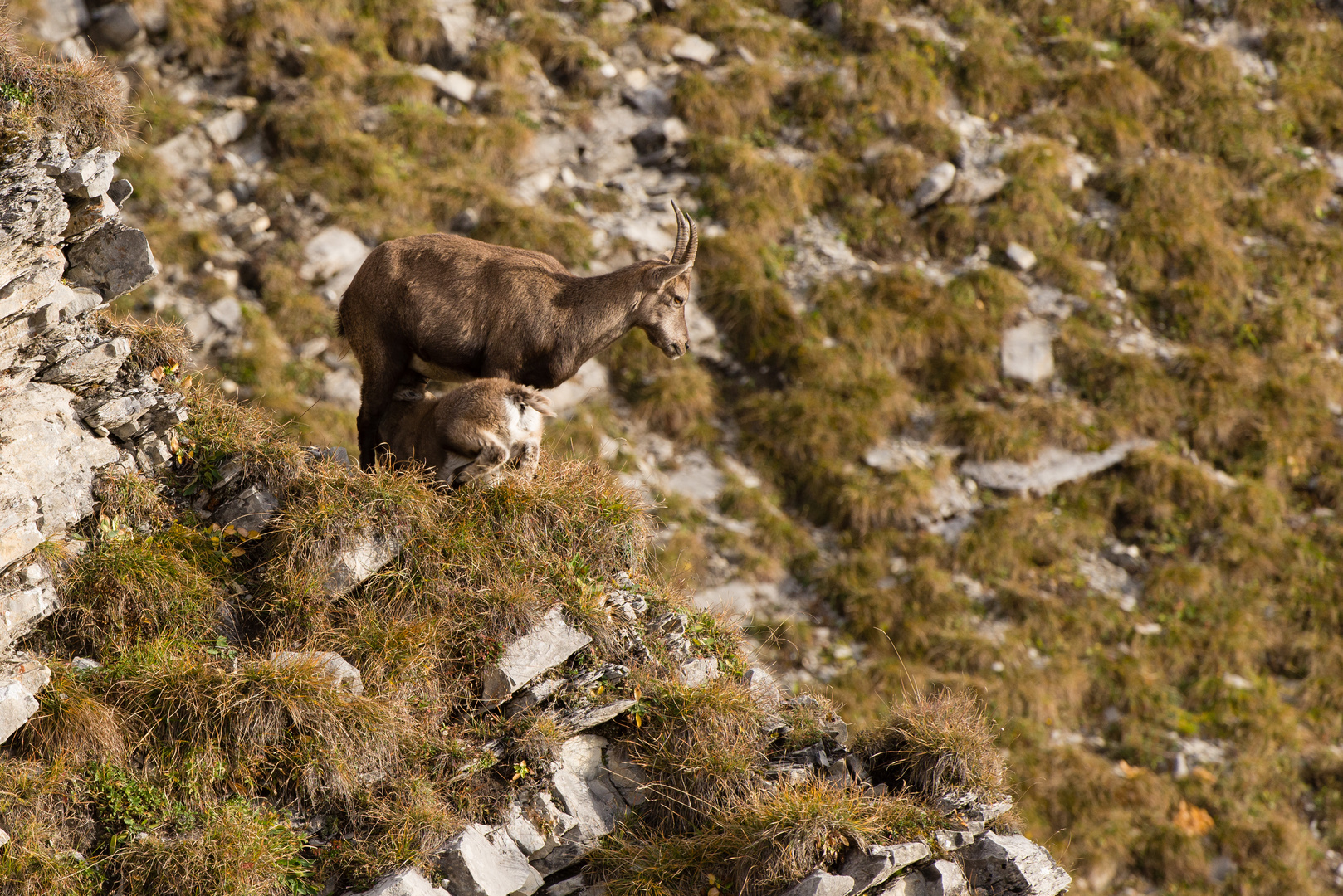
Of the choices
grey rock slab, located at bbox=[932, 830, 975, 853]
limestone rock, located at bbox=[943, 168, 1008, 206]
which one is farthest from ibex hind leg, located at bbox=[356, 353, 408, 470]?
limestone rock, located at bbox=[943, 168, 1008, 206]

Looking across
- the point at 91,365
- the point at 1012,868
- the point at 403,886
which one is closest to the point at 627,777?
the point at 403,886

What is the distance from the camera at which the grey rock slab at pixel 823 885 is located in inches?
276

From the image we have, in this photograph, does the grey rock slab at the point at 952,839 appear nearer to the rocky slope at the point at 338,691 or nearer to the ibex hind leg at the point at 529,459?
the rocky slope at the point at 338,691

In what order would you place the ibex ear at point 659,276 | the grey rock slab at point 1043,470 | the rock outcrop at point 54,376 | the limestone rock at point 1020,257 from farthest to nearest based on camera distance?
the limestone rock at point 1020,257 < the grey rock slab at point 1043,470 < the ibex ear at point 659,276 < the rock outcrop at point 54,376

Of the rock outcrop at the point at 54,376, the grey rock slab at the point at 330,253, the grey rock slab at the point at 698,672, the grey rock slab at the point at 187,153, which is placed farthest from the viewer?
the grey rock slab at the point at 187,153

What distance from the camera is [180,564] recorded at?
786 cm

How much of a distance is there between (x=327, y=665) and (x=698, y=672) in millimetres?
2798

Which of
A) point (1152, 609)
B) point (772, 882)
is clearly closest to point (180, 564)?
point (772, 882)

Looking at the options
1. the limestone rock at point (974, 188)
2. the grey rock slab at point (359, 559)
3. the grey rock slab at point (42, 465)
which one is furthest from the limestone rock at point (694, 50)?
Result: the grey rock slab at point (42, 465)

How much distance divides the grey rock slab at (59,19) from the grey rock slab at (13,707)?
11642mm

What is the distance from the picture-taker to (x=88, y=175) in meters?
7.56

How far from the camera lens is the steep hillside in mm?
13570

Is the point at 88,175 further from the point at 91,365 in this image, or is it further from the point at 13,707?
the point at 13,707

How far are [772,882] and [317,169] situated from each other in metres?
12.0
